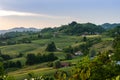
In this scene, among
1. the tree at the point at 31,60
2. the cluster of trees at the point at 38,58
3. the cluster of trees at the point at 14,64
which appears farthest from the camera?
the cluster of trees at the point at 38,58

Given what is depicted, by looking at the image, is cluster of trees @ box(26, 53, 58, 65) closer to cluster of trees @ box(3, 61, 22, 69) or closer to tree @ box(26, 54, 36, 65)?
tree @ box(26, 54, 36, 65)

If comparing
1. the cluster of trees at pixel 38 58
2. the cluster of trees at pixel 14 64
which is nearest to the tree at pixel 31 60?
the cluster of trees at pixel 38 58

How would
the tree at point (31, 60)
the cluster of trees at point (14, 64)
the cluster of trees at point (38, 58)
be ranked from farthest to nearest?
the cluster of trees at point (38, 58) < the tree at point (31, 60) < the cluster of trees at point (14, 64)

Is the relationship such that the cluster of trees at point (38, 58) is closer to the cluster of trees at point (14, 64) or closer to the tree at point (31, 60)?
the tree at point (31, 60)

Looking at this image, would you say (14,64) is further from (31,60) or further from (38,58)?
(38,58)

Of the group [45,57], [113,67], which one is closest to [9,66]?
[45,57]

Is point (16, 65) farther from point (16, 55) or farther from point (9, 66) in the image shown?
point (16, 55)

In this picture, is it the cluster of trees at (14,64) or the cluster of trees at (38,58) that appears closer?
the cluster of trees at (14,64)

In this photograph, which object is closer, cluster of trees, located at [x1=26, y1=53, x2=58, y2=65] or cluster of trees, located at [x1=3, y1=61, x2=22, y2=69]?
cluster of trees, located at [x1=3, y1=61, x2=22, y2=69]

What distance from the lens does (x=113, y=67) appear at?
5475 centimetres

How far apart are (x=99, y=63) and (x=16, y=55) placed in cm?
14683

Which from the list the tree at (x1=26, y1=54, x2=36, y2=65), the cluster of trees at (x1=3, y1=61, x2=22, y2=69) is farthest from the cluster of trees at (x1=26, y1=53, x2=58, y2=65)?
the cluster of trees at (x1=3, y1=61, x2=22, y2=69)

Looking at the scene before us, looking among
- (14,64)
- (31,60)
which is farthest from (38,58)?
(14,64)

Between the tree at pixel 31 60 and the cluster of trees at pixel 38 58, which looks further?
the cluster of trees at pixel 38 58
